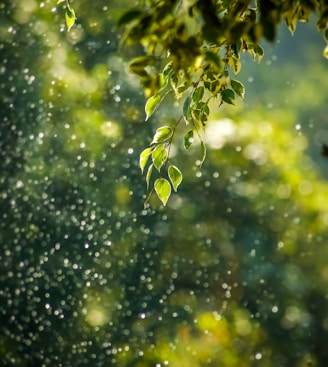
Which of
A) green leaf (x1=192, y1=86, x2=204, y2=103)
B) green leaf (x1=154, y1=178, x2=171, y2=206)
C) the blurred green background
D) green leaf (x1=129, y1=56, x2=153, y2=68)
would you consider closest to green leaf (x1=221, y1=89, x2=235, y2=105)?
green leaf (x1=192, y1=86, x2=204, y2=103)

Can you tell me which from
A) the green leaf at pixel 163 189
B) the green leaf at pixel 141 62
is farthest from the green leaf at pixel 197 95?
the green leaf at pixel 141 62

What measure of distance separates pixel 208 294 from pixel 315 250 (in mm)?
1231

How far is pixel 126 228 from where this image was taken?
201 inches

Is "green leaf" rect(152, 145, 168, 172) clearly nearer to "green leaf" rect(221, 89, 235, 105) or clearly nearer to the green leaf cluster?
the green leaf cluster

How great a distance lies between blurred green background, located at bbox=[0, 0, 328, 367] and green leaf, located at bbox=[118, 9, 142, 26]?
13.4 feet

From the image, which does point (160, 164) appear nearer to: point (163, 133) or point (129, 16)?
point (163, 133)

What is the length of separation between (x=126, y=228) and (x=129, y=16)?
4409 mm

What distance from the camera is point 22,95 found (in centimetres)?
514

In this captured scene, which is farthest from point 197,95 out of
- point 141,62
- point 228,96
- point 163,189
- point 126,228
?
point 126,228

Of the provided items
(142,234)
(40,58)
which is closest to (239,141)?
(142,234)

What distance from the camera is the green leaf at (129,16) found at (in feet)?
2.44

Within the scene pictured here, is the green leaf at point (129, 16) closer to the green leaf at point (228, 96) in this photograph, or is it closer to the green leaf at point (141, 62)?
the green leaf at point (141, 62)

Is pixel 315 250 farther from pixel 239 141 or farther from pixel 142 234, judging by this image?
pixel 142 234

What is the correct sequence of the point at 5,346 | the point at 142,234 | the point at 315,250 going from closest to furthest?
the point at 5,346
the point at 142,234
the point at 315,250
